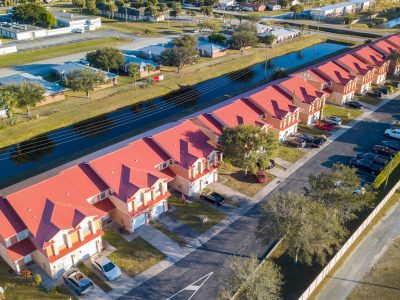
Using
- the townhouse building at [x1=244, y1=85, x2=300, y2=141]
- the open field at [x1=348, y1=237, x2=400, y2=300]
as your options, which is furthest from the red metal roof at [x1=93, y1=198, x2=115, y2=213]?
the townhouse building at [x1=244, y1=85, x2=300, y2=141]

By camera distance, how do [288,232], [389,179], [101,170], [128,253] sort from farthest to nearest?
1. [389,179]
2. [101,170]
3. [128,253]
4. [288,232]

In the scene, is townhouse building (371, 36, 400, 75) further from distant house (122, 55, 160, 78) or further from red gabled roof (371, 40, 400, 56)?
distant house (122, 55, 160, 78)

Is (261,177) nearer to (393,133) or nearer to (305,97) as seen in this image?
(305,97)

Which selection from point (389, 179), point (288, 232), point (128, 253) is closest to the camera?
point (288, 232)

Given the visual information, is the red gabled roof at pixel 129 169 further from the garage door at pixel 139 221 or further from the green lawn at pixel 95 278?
the green lawn at pixel 95 278

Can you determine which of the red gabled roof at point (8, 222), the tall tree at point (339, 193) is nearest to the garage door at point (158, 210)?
the red gabled roof at point (8, 222)

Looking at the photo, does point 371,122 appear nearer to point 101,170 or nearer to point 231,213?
point 231,213

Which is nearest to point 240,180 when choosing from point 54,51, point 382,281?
point 382,281

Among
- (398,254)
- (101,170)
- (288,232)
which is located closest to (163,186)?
(101,170)
